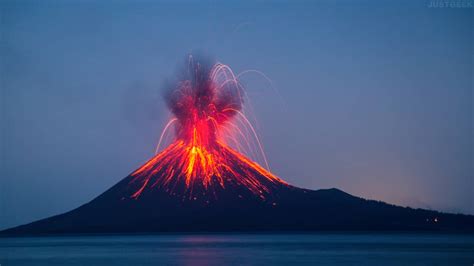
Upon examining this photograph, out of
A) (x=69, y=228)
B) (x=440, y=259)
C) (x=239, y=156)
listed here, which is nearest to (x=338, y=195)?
(x=239, y=156)

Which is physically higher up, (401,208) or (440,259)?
(401,208)

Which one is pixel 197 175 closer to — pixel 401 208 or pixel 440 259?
pixel 401 208

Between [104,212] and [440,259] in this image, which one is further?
[104,212]

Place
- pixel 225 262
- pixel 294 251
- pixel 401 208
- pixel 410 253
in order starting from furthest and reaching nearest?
pixel 401 208 < pixel 294 251 < pixel 410 253 < pixel 225 262

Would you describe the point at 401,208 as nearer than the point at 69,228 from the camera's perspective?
No

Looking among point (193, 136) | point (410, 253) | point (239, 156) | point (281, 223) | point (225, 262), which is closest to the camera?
point (225, 262)

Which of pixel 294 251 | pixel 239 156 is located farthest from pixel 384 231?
pixel 294 251

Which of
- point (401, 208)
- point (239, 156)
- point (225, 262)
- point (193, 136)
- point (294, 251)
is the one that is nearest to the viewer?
point (225, 262)

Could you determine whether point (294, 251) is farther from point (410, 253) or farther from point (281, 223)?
point (281, 223)

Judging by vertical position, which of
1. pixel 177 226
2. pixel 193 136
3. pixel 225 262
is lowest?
pixel 225 262
